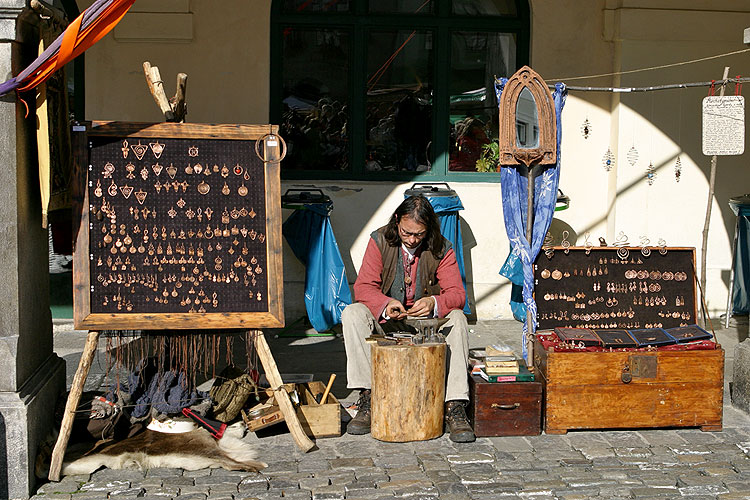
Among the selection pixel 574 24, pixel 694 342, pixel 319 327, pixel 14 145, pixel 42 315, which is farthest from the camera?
pixel 574 24

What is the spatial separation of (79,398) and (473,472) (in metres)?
2.12

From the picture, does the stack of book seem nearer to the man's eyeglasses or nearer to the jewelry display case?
the jewelry display case

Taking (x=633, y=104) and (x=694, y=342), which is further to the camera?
(x=633, y=104)

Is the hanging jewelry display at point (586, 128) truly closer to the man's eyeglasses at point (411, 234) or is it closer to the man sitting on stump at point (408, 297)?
the man sitting on stump at point (408, 297)

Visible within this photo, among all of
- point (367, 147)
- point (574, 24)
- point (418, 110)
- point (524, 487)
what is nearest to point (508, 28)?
point (574, 24)

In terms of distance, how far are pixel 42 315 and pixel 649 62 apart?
18.7 ft

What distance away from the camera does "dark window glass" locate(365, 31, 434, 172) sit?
8195mm

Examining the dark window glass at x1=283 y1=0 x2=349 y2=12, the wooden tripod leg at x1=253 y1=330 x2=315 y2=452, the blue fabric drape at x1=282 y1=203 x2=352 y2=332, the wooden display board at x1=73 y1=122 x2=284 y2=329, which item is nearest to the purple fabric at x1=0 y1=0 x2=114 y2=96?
the wooden display board at x1=73 y1=122 x2=284 y2=329

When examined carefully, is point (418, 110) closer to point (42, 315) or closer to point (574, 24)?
point (574, 24)

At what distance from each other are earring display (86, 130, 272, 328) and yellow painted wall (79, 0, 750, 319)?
10.2 feet

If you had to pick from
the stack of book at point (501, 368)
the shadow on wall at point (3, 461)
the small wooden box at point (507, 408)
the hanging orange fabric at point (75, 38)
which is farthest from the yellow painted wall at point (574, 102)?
the shadow on wall at point (3, 461)

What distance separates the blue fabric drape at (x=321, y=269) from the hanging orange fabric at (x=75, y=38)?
333 cm

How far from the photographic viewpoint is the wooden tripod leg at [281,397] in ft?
16.1

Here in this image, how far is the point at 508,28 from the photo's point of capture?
8.26 m
